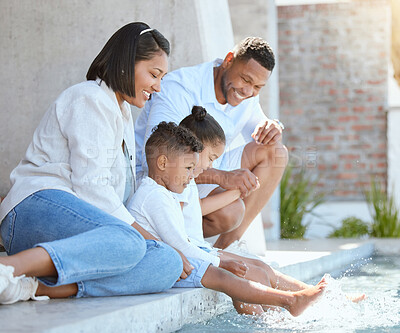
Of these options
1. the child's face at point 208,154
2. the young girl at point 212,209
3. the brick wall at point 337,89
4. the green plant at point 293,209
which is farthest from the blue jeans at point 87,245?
the brick wall at point 337,89

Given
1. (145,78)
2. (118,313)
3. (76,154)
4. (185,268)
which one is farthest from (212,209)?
(118,313)

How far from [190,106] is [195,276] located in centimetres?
119

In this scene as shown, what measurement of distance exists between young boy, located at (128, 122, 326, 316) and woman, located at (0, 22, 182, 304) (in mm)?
137

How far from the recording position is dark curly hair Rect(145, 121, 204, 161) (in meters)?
2.94

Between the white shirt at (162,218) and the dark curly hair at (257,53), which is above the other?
the dark curly hair at (257,53)

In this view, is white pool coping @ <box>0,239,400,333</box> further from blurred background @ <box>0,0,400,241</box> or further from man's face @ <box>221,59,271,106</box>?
blurred background @ <box>0,0,400,241</box>

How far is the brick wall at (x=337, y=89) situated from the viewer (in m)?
9.25

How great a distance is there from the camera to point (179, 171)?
2910 mm

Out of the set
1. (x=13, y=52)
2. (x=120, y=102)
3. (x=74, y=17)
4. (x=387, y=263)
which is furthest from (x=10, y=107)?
(x=387, y=263)

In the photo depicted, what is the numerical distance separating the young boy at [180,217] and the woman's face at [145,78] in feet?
0.89

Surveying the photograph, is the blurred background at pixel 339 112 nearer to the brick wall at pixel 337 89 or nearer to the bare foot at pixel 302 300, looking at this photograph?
the brick wall at pixel 337 89

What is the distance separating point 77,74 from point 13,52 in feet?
1.30

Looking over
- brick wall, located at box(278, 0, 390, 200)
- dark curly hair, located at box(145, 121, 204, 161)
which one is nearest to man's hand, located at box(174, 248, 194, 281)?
dark curly hair, located at box(145, 121, 204, 161)

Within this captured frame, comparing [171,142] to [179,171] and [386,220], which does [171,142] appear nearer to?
[179,171]
